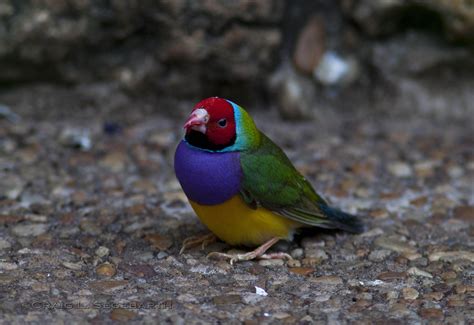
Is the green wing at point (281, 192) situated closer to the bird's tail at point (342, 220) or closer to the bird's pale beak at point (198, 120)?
the bird's tail at point (342, 220)

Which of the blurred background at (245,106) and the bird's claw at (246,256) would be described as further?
the blurred background at (245,106)

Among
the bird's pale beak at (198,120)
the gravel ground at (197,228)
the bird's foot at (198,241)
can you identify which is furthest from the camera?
the bird's foot at (198,241)

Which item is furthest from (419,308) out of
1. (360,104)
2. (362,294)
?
(360,104)

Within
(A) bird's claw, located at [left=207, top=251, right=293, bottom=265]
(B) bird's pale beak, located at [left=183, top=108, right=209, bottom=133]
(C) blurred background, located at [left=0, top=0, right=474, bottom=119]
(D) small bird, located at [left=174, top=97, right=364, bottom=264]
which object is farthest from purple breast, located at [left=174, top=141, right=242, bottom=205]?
(C) blurred background, located at [left=0, top=0, right=474, bottom=119]

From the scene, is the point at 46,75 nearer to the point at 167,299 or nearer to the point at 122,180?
the point at 122,180

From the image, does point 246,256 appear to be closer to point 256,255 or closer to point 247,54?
point 256,255

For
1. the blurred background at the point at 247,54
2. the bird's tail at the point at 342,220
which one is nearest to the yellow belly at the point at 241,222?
the bird's tail at the point at 342,220

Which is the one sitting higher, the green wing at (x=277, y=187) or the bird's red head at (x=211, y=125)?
the bird's red head at (x=211, y=125)
